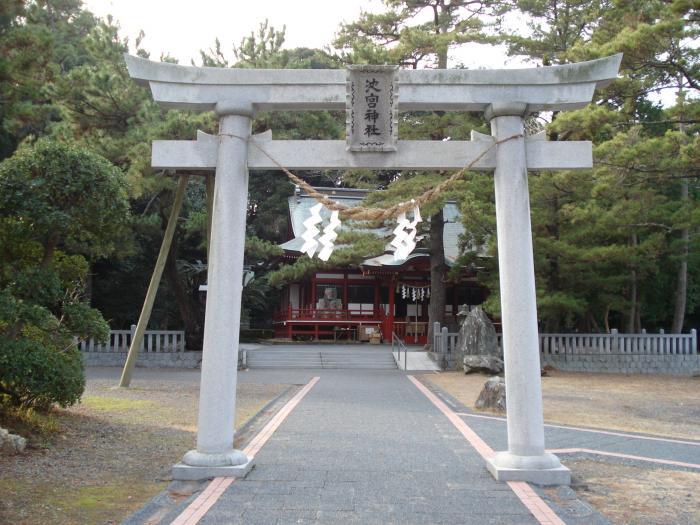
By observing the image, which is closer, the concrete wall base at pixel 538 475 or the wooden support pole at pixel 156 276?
the concrete wall base at pixel 538 475

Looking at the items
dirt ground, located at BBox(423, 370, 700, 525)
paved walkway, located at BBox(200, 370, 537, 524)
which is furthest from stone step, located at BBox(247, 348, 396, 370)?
paved walkway, located at BBox(200, 370, 537, 524)

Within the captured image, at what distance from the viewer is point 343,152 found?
6633 mm

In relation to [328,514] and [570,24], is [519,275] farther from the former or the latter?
[570,24]

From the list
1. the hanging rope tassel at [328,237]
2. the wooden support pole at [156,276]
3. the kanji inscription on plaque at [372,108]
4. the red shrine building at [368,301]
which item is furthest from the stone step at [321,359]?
the kanji inscription on plaque at [372,108]

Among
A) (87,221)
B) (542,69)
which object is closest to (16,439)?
(87,221)

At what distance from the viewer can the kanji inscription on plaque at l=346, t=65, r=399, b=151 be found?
21.5 ft

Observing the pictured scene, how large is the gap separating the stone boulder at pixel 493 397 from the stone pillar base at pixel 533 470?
5.03m

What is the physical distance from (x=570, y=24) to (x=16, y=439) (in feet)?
61.7

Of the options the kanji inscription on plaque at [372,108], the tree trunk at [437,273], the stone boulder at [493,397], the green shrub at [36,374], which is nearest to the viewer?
the kanji inscription on plaque at [372,108]

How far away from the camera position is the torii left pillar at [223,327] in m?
6.23

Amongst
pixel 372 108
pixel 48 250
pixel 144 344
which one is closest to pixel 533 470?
pixel 372 108

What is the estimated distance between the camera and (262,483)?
5965 mm

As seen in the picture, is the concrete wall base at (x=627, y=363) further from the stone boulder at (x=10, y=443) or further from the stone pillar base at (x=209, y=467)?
the stone boulder at (x=10, y=443)

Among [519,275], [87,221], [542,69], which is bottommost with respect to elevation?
[519,275]
